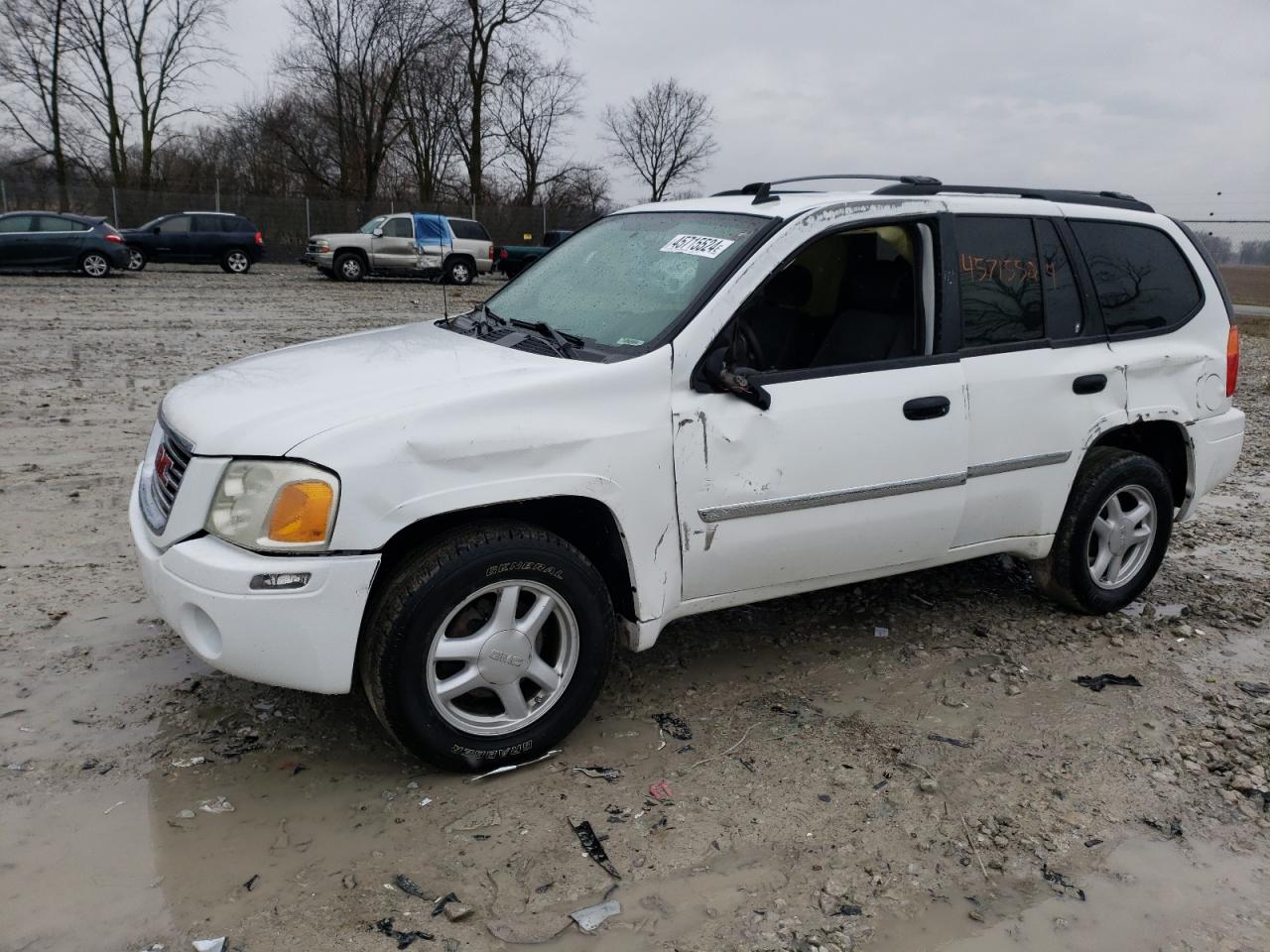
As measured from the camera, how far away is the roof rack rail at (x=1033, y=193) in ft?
13.1

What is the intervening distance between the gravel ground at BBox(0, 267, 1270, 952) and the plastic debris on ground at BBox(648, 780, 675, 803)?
0.07 ft

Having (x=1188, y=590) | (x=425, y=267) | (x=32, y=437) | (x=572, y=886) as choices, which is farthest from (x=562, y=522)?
(x=425, y=267)

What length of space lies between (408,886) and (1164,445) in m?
3.89

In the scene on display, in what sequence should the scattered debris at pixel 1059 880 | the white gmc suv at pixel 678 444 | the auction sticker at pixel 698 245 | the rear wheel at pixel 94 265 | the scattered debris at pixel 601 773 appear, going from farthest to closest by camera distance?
the rear wheel at pixel 94 265, the auction sticker at pixel 698 245, the scattered debris at pixel 601 773, the white gmc suv at pixel 678 444, the scattered debris at pixel 1059 880

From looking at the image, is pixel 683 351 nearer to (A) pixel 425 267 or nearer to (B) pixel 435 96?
(A) pixel 425 267

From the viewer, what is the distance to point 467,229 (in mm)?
27422

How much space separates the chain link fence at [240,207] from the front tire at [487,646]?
30.8 meters

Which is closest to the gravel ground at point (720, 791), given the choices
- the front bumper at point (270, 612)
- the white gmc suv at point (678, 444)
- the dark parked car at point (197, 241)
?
the white gmc suv at point (678, 444)

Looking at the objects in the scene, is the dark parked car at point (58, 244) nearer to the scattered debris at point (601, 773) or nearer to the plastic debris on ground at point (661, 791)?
the scattered debris at point (601, 773)

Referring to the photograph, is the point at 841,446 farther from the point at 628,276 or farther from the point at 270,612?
the point at 270,612

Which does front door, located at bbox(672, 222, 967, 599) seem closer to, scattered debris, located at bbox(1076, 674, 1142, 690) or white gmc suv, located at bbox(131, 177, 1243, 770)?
white gmc suv, located at bbox(131, 177, 1243, 770)

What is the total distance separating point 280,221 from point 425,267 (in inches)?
464

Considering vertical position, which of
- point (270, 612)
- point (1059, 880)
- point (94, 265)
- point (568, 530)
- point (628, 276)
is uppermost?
point (94, 265)

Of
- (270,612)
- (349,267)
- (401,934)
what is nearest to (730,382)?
(270,612)
